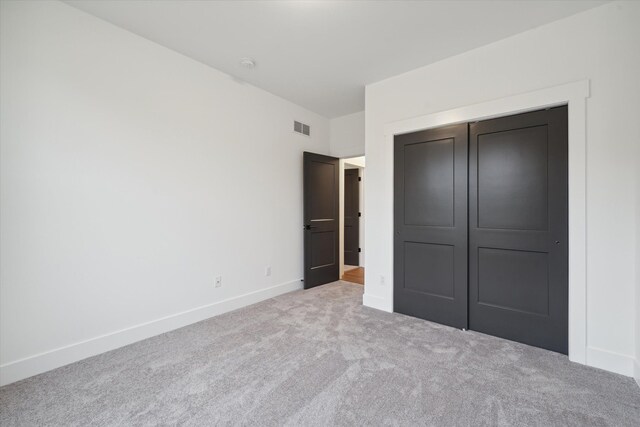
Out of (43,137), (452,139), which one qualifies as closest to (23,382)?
(43,137)

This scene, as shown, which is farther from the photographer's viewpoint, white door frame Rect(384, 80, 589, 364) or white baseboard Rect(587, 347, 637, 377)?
white door frame Rect(384, 80, 589, 364)

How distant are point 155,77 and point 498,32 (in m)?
3.24

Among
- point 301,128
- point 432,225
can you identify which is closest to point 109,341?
point 432,225

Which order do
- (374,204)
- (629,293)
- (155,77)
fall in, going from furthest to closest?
(374,204), (155,77), (629,293)

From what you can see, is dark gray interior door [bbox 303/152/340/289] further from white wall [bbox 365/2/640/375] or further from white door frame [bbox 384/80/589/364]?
white door frame [bbox 384/80/589/364]

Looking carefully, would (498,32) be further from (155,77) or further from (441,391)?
(155,77)

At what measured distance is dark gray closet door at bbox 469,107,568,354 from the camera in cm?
238

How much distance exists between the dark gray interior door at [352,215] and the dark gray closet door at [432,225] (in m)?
2.81

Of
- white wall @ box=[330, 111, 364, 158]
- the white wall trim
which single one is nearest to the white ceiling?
the white wall trim

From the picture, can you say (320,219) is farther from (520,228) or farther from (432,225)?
(520,228)

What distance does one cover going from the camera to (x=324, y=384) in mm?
1962

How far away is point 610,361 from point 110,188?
14.0 ft

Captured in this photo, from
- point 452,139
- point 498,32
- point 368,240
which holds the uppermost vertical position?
point 498,32

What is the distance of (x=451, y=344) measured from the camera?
255cm
